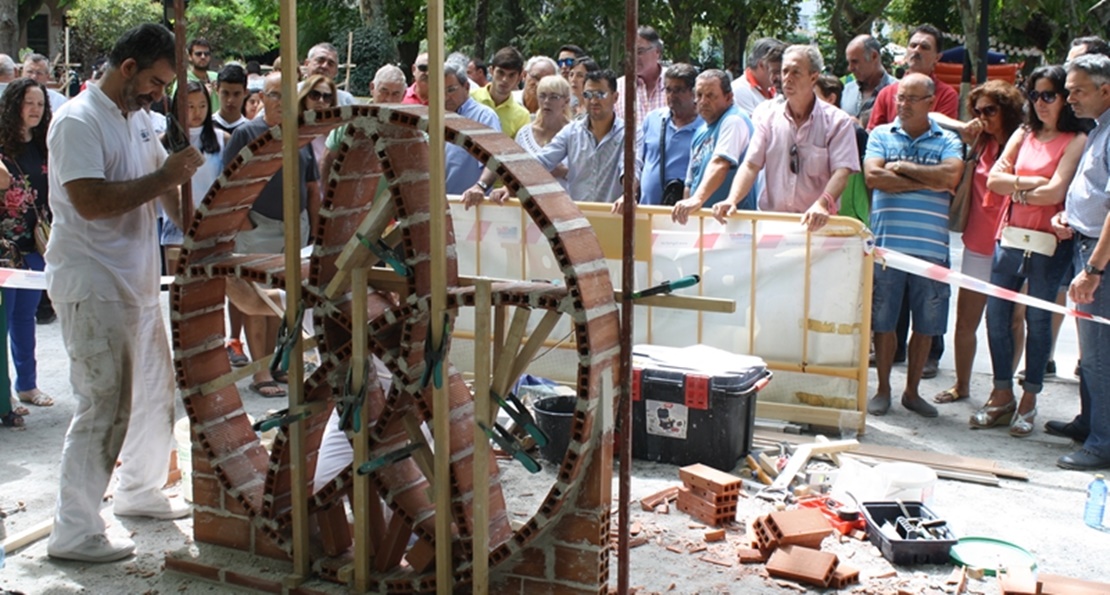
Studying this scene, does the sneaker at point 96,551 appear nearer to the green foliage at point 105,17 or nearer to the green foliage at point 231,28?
the green foliage at point 105,17

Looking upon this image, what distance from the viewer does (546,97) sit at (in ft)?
26.5

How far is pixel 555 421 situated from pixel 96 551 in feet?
7.55

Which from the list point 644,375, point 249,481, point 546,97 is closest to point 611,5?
point 546,97

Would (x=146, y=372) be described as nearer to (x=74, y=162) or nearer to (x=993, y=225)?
(x=74, y=162)

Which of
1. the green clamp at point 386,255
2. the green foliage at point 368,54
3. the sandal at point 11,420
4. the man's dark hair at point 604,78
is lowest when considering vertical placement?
the sandal at point 11,420

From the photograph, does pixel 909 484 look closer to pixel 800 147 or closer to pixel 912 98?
pixel 800 147

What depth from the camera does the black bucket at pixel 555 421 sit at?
20.2ft

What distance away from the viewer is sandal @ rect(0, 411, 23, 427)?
698 centimetres

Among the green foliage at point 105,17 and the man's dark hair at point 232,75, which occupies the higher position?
the green foliage at point 105,17

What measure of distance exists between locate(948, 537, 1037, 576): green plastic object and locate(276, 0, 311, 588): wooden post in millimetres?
2707

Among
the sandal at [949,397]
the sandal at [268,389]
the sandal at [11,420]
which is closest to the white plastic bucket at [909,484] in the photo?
the sandal at [949,397]

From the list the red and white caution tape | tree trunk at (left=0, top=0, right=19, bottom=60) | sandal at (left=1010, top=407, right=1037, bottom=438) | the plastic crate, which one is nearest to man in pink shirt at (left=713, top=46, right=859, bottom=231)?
the red and white caution tape

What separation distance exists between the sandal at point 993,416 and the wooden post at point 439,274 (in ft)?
12.8

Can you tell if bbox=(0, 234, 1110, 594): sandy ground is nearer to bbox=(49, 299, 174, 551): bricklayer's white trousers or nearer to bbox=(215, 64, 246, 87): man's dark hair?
bbox=(49, 299, 174, 551): bricklayer's white trousers
